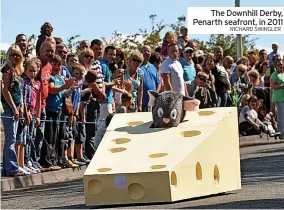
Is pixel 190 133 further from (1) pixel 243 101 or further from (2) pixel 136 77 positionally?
(1) pixel 243 101

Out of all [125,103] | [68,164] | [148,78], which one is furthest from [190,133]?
[148,78]

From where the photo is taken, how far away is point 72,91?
15742 millimetres

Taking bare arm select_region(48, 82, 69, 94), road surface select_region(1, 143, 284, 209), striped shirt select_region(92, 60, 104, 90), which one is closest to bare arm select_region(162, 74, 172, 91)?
striped shirt select_region(92, 60, 104, 90)

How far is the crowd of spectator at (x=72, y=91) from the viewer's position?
46.5 ft

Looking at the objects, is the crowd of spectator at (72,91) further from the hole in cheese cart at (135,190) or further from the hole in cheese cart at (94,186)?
the hole in cheese cart at (135,190)

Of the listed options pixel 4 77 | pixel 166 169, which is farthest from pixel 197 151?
pixel 4 77

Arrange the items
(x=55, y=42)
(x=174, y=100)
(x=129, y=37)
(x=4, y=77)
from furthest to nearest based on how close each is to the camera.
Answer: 1. (x=129, y=37)
2. (x=55, y=42)
3. (x=4, y=77)
4. (x=174, y=100)

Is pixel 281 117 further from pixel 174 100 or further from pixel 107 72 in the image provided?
pixel 174 100

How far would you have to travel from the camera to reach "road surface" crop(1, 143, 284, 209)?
390 inches

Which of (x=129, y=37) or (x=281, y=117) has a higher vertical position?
(x=129, y=37)

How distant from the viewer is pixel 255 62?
88.0ft

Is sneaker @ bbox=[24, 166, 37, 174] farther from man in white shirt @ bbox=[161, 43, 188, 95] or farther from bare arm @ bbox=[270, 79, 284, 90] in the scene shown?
bare arm @ bbox=[270, 79, 284, 90]

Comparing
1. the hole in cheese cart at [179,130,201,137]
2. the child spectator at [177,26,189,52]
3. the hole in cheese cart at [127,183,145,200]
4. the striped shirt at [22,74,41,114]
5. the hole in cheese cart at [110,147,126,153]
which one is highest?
the child spectator at [177,26,189,52]

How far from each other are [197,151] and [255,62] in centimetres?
1654
